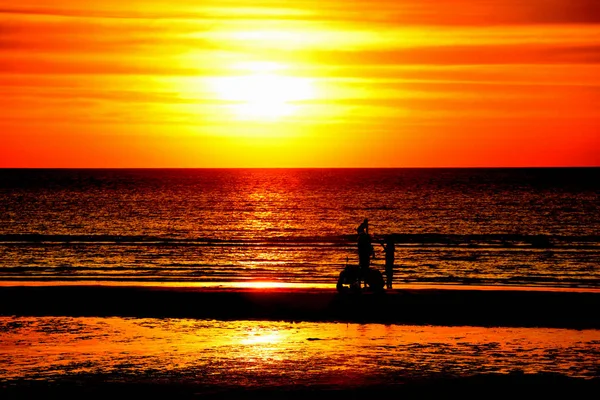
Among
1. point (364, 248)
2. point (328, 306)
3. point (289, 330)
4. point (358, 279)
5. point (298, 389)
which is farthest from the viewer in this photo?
point (358, 279)

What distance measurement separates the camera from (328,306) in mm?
24609

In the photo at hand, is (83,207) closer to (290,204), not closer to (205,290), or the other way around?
(290,204)

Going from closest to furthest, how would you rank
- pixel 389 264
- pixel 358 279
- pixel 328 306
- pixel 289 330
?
pixel 289 330, pixel 328 306, pixel 358 279, pixel 389 264

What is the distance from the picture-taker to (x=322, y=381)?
16438 millimetres

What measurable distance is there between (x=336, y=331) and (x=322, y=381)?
538cm

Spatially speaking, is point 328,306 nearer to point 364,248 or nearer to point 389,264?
point 364,248

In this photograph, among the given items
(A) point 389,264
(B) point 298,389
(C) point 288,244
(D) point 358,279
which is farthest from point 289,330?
(C) point 288,244

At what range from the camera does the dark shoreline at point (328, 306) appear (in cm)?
2356

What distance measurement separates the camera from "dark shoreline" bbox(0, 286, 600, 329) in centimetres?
2356

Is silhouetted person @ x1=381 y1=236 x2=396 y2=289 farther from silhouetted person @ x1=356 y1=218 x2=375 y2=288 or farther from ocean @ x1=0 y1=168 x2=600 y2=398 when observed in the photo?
silhouetted person @ x1=356 y1=218 x2=375 y2=288

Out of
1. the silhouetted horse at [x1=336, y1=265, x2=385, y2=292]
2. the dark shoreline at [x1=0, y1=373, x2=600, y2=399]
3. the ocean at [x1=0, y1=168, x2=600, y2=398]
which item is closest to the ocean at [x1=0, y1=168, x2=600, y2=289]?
the ocean at [x1=0, y1=168, x2=600, y2=398]

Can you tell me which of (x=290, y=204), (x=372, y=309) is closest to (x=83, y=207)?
(x=290, y=204)

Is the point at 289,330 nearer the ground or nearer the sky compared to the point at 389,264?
nearer the ground

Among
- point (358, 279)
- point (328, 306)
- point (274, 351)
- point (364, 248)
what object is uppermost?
point (364, 248)
